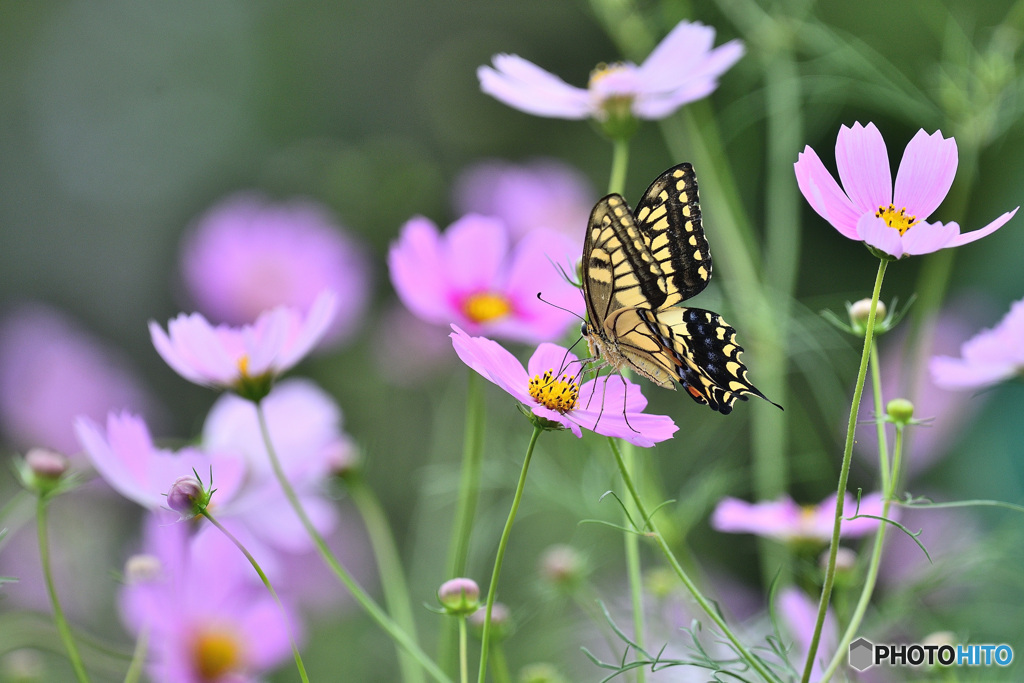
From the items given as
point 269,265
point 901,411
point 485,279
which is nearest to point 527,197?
point 269,265

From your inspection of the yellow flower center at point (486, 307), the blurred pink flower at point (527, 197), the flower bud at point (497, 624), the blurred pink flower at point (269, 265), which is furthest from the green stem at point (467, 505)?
the blurred pink flower at point (269, 265)

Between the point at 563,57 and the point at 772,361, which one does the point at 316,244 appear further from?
the point at 563,57

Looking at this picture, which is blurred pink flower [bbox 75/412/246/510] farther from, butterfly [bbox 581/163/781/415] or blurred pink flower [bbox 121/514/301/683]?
butterfly [bbox 581/163/781/415]

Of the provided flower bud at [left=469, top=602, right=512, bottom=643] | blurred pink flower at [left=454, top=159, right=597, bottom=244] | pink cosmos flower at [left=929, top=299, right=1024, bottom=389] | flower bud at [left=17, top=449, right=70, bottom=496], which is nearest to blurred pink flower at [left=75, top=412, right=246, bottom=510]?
flower bud at [left=17, top=449, right=70, bottom=496]

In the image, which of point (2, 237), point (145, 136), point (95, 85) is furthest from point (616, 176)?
point (95, 85)

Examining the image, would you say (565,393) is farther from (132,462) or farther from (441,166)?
(441,166)
